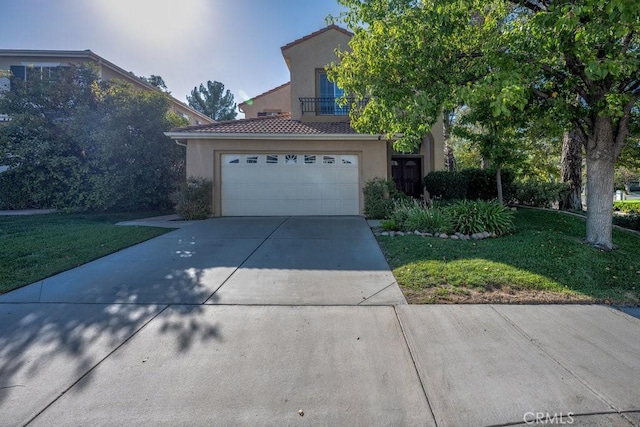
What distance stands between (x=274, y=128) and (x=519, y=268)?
9.38 metres

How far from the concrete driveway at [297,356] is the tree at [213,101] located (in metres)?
38.0

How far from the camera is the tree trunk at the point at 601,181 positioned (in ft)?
19.8

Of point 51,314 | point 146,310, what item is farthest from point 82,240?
point 146,310

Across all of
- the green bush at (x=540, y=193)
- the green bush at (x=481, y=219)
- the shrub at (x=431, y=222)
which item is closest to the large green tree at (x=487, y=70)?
the green bush at (x=481, y=219)

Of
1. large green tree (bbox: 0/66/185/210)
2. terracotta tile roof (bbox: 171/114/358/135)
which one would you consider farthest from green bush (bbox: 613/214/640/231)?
large green tree (bbox: 0/66/185/210)

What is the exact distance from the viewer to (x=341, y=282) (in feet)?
16.0

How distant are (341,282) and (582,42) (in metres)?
5.20

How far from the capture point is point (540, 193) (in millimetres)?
12070

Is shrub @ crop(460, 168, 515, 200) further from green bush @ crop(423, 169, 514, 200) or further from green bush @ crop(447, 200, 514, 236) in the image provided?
Answer: green bush @ crop(447, 200, 514, 236)

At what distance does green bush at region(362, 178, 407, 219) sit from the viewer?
1096 cm

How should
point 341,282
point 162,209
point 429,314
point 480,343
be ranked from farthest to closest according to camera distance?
point 162,209 → point 341,282 → point 429,314 → point 480,343

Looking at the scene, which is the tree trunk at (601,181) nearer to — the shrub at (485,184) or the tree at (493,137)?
the tree at (493,137)

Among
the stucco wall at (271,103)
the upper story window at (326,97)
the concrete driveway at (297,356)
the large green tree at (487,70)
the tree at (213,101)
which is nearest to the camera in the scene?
the concrete driveway at (297,356)

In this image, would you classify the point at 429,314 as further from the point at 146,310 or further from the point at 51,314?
the point at 51,314
